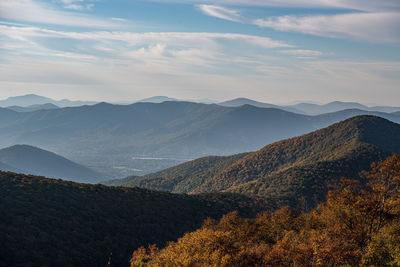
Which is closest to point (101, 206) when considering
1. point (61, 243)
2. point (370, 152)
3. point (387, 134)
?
point (61, 243)

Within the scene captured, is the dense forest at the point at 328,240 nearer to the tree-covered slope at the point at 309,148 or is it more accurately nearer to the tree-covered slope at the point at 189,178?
the tree-covered slope at the point at 309,148

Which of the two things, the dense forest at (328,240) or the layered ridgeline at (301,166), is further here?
the layered ridgeline at (301,166)

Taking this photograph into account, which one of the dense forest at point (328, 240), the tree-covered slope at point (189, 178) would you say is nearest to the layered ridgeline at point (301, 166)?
the tree-covered slope at point (189, 178)

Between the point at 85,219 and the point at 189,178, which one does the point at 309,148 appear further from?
the point at 85,219

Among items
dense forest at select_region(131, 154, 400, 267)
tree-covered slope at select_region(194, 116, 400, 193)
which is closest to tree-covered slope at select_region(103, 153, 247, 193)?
tree-covered slope at select_region(194, 116, 400, 193)

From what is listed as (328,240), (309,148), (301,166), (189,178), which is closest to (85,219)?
(328,240)

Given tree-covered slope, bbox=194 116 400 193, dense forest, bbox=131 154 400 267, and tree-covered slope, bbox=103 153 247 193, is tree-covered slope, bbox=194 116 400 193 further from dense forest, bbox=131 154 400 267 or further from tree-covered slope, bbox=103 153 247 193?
dense forest, bbox=131 154 400 267
